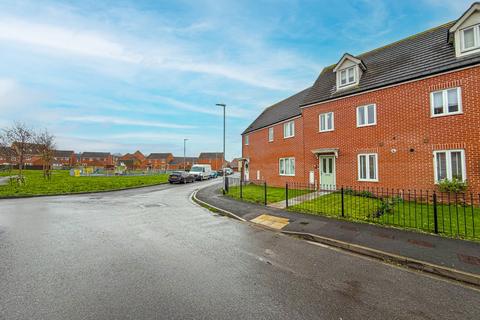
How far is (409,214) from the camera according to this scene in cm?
890

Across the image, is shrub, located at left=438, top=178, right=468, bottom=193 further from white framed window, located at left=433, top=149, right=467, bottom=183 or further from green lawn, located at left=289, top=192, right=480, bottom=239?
green lawn, located at left=289, top=192, right=480, bottom=239

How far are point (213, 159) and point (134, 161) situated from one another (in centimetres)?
3052

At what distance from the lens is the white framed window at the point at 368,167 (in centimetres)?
1381

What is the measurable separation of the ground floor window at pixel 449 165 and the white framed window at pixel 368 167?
2853 mm

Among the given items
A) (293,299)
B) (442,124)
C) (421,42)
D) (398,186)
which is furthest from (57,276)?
(421,42)

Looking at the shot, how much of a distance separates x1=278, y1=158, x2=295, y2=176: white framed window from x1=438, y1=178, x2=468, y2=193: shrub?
388 inches

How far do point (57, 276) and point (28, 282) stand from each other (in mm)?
408

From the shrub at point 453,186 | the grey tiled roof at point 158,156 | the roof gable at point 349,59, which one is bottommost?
the shrub at point 453,186

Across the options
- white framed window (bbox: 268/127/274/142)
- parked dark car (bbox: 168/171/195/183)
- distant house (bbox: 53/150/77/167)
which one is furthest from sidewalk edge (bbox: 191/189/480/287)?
distant house (bbox: 53/150/77/167)

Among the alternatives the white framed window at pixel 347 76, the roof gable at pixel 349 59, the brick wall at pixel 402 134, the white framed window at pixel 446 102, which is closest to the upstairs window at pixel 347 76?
the white framed window at pixel 347 76

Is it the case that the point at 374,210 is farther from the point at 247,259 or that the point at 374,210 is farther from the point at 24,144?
the point at 24,144

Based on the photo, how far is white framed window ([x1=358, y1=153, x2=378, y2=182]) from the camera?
13812mm

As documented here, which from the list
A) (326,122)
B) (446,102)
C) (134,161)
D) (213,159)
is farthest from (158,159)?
(446,102)

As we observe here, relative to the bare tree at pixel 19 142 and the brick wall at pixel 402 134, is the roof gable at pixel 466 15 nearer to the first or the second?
the brick wall at pixel 402 134
